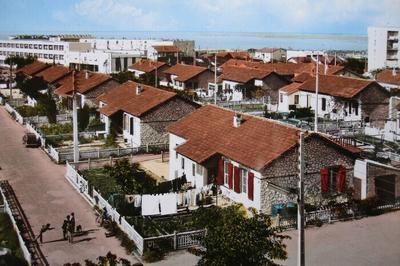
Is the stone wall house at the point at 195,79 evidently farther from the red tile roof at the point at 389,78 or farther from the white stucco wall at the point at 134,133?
the white stucco wall at the point at 134,133

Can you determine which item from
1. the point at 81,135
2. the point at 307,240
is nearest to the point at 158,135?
the point at 81,135

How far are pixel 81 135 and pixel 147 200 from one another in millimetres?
19776

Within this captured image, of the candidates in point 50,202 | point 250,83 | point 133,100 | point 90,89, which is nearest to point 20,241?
point 50,202

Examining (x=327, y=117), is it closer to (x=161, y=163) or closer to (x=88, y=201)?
(x=161, y=163)

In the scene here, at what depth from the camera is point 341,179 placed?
24.7 m

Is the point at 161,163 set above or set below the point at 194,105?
below

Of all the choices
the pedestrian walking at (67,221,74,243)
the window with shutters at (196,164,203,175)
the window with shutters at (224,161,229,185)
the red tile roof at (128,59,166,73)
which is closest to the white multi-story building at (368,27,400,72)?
the red tile roof at (128,59,166,73)

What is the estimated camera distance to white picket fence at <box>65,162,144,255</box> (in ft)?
66.2

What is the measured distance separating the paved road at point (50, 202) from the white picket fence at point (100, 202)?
32 cm

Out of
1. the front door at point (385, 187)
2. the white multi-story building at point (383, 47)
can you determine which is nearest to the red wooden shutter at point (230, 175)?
the front door at point (385, 187)

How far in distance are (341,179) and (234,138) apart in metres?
5.15

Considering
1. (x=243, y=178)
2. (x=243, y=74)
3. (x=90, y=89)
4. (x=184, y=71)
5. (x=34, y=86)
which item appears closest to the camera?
(x=243, y=178)

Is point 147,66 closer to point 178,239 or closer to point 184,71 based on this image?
point 184,71

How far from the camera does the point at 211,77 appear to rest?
2648 inches
